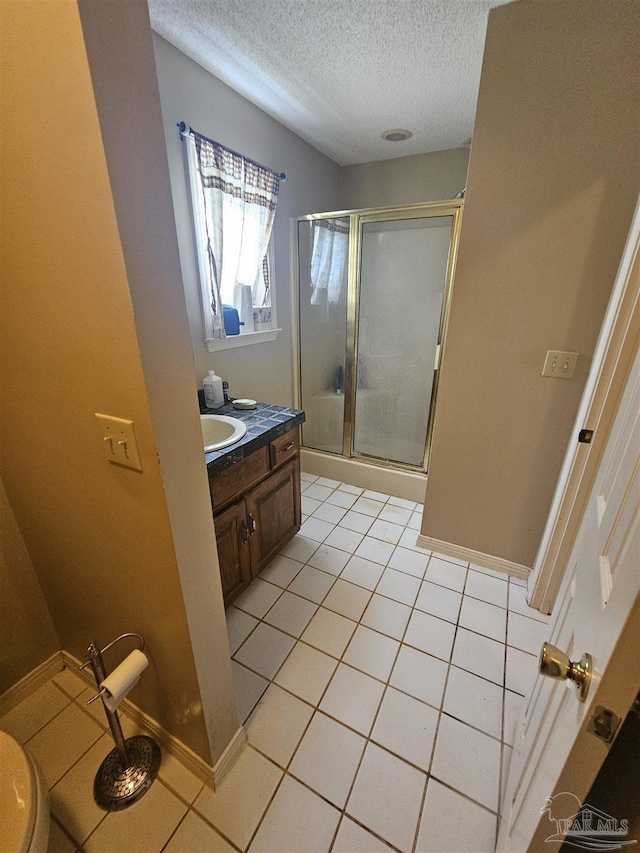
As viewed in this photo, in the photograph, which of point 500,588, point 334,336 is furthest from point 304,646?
point 334,336

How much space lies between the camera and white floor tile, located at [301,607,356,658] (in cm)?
149

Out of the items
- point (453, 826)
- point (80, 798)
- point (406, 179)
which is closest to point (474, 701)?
point (453, 826)

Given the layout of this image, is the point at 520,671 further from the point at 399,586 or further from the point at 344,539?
the point at 344,539

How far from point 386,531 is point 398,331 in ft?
4.54

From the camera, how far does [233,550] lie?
5.12 feet

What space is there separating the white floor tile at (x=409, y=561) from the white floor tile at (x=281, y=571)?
536mm

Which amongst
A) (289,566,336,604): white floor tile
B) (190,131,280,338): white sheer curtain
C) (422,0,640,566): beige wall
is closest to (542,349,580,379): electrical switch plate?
(422,0,640,566): beige wall

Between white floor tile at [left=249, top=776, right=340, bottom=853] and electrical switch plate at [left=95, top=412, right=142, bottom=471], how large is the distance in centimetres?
111

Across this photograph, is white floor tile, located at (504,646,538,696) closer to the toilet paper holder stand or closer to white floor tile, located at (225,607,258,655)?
white floor tile, located at (225,607,258,655)

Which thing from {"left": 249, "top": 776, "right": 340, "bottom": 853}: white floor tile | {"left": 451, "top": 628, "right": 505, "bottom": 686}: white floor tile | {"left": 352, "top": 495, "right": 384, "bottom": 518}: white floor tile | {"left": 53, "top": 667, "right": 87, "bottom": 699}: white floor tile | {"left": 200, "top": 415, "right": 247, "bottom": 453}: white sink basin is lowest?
{"left": 53, "top": 667, "right": 87, "bottom": 699}: white floor tile

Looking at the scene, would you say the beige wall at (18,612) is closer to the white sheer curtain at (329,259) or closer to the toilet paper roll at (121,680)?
the toilet paper roll at (121,680)

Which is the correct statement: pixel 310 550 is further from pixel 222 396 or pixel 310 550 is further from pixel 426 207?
pixel 426 207

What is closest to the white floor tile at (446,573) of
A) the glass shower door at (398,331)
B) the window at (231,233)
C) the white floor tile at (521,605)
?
the white floor tile at (521,605)

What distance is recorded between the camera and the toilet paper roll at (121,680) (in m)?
0.87
